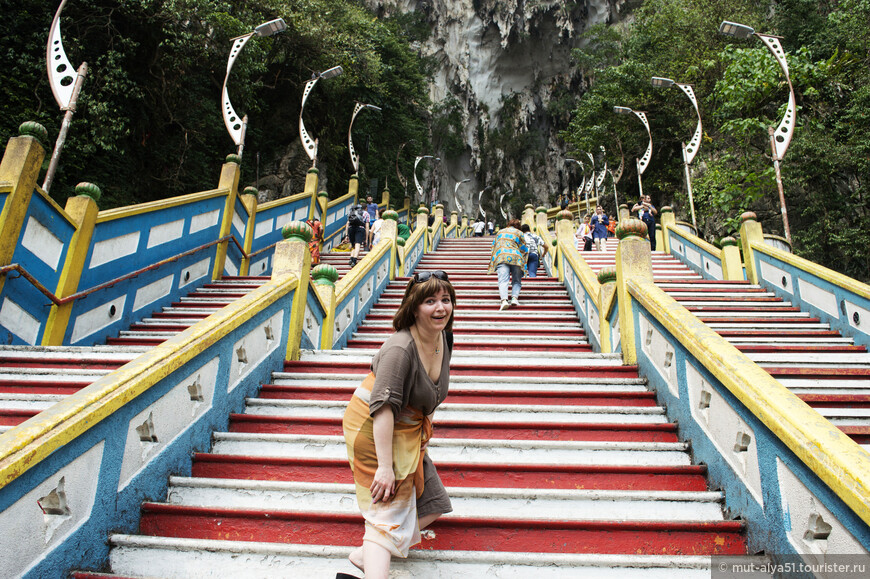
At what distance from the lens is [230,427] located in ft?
12.4

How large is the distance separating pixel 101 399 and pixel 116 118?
14.1 meters

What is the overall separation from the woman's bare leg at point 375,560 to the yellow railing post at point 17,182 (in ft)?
16.5

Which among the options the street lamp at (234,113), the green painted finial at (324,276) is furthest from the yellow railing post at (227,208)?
the green painted finial at (324,276)

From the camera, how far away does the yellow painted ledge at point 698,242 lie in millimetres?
10113

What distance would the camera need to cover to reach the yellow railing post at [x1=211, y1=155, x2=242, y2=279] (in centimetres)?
891

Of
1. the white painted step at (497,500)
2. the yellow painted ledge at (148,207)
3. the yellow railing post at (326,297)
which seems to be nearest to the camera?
the white painted step at (497,500)

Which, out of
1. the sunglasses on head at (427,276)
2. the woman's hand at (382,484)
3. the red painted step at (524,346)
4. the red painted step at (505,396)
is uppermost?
the red painted step at (524,346)

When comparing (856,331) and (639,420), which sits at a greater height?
(856,331)

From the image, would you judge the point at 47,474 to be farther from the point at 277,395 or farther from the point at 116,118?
the point at 116,118

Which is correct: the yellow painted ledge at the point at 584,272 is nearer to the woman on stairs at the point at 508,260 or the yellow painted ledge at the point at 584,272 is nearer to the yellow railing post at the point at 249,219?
the woman on stairs at the point at 508,260

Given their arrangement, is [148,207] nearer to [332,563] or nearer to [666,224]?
[332,563]

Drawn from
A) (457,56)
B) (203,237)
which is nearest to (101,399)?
(203,237)

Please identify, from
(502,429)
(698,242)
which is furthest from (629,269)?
(698,242)

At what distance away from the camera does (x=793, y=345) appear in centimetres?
573
